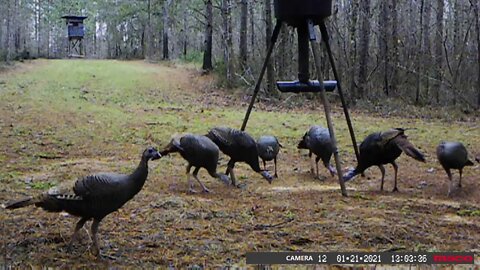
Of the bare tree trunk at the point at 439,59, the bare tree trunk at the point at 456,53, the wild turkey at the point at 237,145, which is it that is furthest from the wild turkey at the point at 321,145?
the bare tree trunk at the point at 439,59

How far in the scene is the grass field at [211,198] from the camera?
4.20 m

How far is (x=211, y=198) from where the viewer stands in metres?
6.16

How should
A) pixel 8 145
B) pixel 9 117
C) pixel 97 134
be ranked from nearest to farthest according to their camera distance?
pixel 8 145
pixel 97 134
pixel 9 117

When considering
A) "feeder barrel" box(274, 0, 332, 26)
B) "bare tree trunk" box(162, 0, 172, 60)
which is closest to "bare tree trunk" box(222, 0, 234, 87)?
"bare tree trunk" box(162, 0, 172, 60)

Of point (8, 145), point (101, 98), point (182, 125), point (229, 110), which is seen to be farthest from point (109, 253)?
point (101, 98)

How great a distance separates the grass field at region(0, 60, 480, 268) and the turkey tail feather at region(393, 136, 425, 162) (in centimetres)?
49

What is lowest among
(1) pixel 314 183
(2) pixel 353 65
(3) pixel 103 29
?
(1) pixel 314 183

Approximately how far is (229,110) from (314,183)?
28.2ft

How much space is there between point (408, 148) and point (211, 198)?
224 centimetres

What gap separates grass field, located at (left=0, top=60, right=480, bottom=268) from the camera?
4195 millimetres

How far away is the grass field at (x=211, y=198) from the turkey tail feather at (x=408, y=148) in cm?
49

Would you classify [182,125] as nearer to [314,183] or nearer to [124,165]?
[124,165]

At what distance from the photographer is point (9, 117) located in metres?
12.3

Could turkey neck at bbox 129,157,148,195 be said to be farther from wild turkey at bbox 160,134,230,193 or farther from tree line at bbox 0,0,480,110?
tree line at bbox 0,0,480,110
